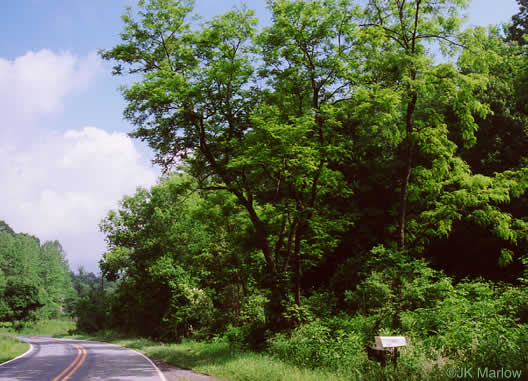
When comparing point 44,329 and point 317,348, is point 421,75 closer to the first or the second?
point 317,348

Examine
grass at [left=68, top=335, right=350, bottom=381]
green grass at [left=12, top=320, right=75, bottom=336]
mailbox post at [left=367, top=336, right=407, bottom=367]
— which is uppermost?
mailbox post at [left=367, top=336, right=407, bottom=367]

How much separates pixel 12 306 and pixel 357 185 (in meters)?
58.9

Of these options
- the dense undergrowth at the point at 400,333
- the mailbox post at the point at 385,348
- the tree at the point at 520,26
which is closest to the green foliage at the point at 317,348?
the dense undergrowth at the point at 400,333

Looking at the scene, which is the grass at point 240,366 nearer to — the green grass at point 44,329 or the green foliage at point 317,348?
the green foliage at point 317,348

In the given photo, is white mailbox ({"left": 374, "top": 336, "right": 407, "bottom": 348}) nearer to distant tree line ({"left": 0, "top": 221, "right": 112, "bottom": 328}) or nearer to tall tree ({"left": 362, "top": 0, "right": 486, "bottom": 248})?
tall tree ({"left": 362, "top": 0, "right": 486, "bottom": 248})

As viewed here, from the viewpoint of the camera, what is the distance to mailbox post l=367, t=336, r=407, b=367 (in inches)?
305

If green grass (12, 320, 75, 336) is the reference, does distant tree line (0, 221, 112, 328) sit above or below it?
above

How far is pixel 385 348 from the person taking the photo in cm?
841

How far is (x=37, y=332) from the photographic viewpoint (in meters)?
64.3

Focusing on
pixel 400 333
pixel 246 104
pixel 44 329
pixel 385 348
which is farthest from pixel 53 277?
pixel 385 348

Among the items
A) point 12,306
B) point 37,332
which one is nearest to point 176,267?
point 12,306

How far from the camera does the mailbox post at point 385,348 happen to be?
775cm

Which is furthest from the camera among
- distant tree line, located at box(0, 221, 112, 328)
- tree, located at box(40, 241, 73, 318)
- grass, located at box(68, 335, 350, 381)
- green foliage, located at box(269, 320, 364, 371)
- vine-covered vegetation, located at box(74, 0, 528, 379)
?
tree, located at box(40, 241, 73, 318)

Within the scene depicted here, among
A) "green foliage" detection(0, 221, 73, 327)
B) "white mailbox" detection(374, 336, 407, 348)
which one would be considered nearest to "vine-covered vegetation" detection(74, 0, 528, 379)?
"white mailbox" detection(374, 336, 407, 348)
